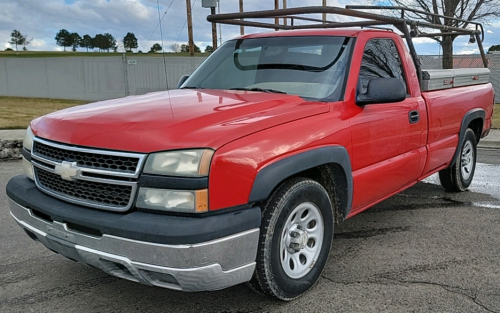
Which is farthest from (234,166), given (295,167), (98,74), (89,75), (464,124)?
(89,75)

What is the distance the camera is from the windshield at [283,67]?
12.6ft

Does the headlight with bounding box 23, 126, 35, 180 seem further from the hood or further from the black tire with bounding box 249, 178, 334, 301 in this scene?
the black tire with bounding box 249, 178, 334, 301

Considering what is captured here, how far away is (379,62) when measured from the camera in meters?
4.40

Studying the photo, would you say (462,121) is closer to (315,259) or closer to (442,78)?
(442,78)

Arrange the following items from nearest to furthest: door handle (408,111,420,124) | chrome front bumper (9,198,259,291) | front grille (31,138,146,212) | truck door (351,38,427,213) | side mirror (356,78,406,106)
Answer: chrome front bumper (9,198,259,291), front grille (31,138,146,212), side mirror (356,78,406,106), truck door (351,38,427,213), door handle (408,111,420,124)

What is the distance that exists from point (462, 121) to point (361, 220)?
1.72 m

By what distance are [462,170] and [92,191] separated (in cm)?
494

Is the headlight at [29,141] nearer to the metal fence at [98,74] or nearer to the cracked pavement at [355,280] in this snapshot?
the cracked pavement at [355,280]

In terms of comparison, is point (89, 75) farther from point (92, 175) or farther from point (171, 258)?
point (171, 258)

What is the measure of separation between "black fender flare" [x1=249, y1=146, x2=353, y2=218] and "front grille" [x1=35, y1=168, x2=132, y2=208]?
0.72 meters

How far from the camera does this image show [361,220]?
5145 millimetres

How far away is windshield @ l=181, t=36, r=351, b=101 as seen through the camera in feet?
12.6

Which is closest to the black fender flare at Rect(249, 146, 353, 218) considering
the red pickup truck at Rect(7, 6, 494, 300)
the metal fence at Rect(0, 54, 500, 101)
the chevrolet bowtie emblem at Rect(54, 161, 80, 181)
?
the red pickup truck at Rect(7, 6, 494, 300)

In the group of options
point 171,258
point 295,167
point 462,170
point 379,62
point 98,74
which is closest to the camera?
point 171,258
